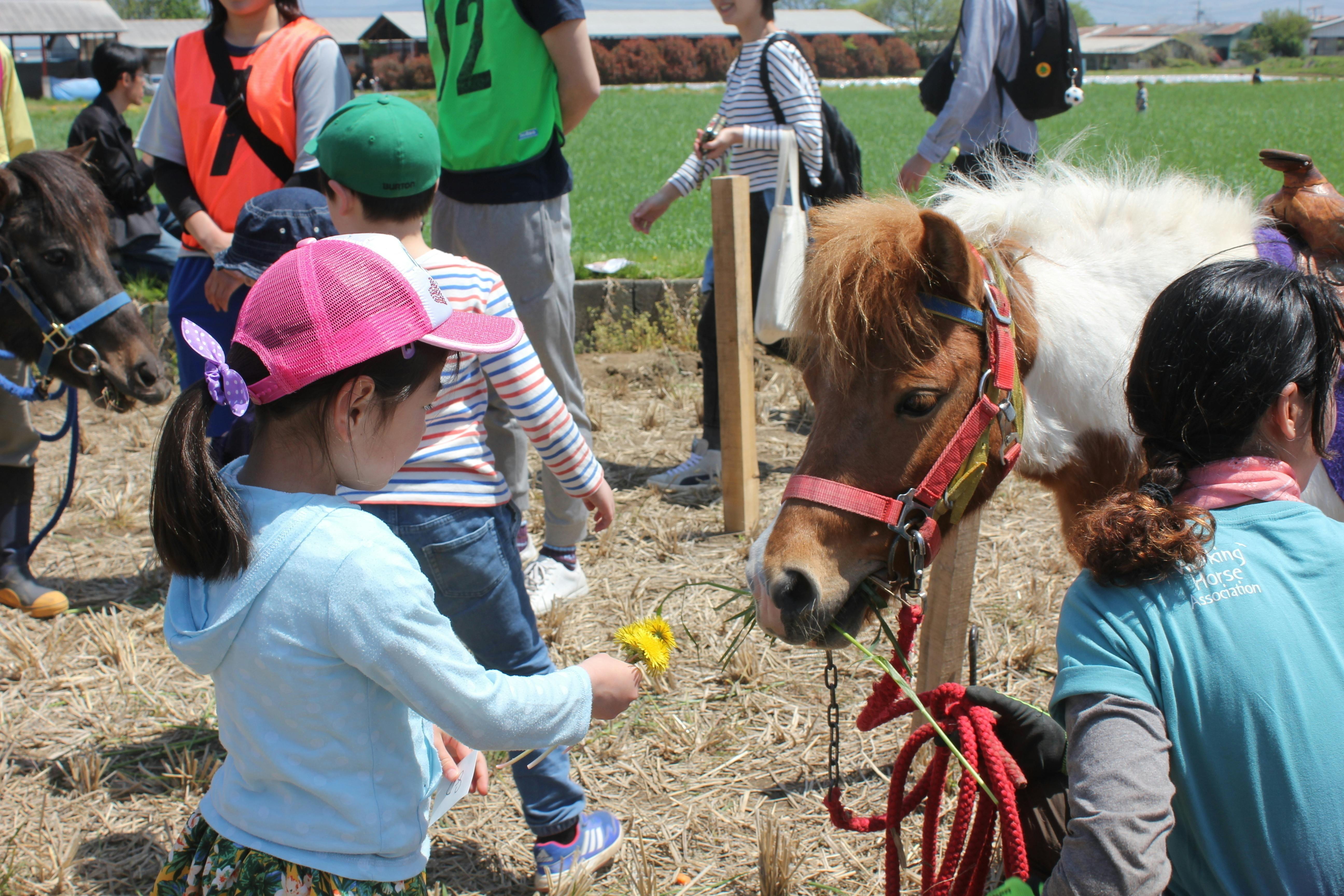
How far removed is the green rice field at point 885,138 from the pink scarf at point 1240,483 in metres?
1.16

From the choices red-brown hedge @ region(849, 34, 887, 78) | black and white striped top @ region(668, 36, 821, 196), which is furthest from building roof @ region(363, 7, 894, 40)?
black and white striped top @ region(668, 36, 821, 196)

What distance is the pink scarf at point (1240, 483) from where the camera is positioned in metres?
1.38

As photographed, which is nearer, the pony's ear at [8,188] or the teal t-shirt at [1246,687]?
the teal t-shirt at [1246,687]

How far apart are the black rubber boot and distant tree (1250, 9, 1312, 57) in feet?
413

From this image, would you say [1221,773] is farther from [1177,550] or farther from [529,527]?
[529,527]

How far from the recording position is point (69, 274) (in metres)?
3.68

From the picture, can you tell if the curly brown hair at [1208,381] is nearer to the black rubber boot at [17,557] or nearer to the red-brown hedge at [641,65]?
the black rubber boot at [17,557]

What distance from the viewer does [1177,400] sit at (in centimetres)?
140


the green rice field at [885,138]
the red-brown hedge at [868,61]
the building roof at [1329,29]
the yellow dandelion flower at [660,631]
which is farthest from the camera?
the building roof at [1329,29]

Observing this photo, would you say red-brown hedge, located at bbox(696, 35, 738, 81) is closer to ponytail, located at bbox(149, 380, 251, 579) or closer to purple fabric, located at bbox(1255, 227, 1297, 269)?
purple fabric, located at bbox(1255, 227, 1297, 269)

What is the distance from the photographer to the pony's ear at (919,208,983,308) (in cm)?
191

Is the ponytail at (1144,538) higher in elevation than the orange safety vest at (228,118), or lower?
lower

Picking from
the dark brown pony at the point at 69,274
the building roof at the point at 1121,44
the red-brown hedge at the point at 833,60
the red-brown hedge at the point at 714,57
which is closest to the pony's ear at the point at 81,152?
the dark brown pony at the point at 69,274

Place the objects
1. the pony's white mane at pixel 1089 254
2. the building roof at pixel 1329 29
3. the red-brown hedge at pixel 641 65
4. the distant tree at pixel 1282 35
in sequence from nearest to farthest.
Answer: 1. the pony's white mane at pixel 1089 254
2. the red-brown hedge at pixel 641 65
3. the distant tree at pixel 1282 35
4. the building roof at pixel 1329 29
